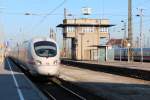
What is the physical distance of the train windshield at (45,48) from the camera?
1227 inches

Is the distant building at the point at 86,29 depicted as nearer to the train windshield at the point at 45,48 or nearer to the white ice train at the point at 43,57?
the white ice train at the point at 43,57

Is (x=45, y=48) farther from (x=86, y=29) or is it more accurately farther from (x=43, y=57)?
(x=86, y=29)

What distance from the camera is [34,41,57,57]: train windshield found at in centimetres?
3117

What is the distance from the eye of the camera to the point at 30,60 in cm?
3238

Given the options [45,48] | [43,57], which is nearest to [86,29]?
[45,48]

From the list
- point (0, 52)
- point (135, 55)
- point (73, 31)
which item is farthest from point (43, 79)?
point (73, 31)

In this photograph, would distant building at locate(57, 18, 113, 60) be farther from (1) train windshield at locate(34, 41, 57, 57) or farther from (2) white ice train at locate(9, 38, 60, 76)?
(1) train windshield at locate(34, 41, 57, 57)

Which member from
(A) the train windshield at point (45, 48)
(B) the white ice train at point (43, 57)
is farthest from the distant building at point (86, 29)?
(A) the train windshield at point (45, 48)

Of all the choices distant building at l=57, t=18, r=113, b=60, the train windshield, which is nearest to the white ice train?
the train windshield

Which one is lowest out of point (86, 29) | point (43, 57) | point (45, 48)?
point (43, 57)

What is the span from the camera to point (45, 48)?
31.5m

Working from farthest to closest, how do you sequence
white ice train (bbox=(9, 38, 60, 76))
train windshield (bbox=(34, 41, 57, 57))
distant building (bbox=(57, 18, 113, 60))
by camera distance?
distant building (bbox=(57, 18, 113, 60))
train windshield (bbox=(34, 41, 57, 57))
white ice train (bbox=(9, 38, 60, 76))

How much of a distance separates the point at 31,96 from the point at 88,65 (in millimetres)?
35950

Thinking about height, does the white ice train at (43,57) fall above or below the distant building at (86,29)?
below
